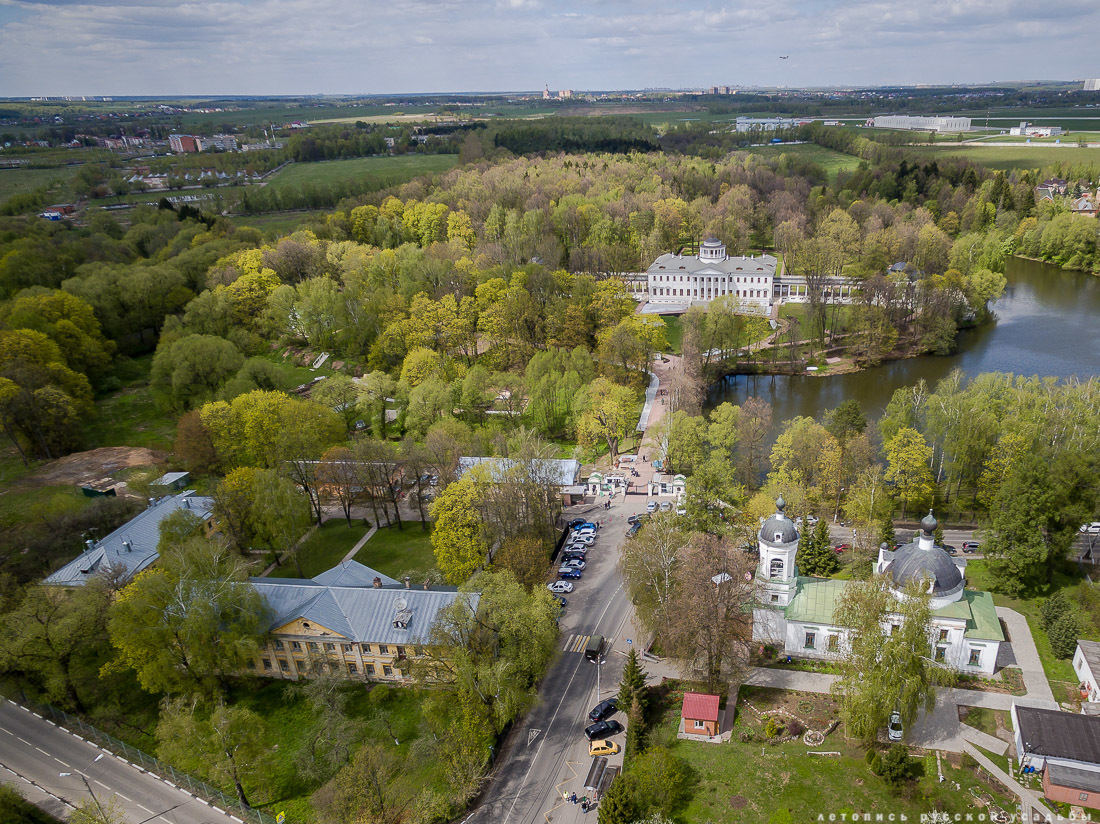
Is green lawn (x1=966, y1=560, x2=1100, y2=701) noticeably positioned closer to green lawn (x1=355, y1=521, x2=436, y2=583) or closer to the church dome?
the church dome

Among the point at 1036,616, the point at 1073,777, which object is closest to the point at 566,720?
the point at 1073,777

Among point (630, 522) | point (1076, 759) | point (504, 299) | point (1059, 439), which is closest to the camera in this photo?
point (1076, 759)

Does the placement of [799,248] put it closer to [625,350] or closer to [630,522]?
[625,350]

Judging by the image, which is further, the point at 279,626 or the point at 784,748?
the point at 279,626

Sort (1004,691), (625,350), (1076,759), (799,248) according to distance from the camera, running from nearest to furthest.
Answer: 1. (1076,759)
2. (1004,691)
3. (625,350)
4. (799,248)

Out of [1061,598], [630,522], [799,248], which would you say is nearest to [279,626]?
[630,522]

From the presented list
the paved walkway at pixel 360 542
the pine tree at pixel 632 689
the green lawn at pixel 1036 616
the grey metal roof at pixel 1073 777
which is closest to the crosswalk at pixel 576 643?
the pine tree at pixel 632 689

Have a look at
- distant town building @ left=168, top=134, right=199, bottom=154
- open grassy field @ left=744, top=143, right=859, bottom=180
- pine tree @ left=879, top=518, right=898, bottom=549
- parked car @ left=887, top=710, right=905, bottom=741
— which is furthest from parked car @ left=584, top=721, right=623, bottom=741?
distant town building @ left=168, top=134, right=199, bottom=154
